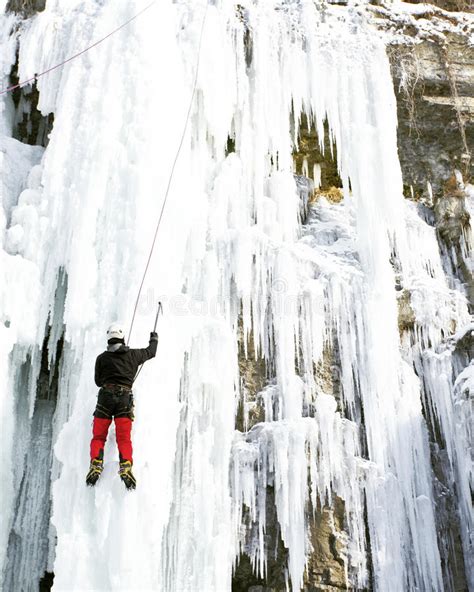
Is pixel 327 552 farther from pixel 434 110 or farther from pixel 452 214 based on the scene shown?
pixel 434 110

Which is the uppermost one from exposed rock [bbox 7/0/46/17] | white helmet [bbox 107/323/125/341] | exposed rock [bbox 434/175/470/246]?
exposed rock [bbox 7/0/46/17]

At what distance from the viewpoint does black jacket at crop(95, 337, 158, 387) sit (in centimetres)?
550

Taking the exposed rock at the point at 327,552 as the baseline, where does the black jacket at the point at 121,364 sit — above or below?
above

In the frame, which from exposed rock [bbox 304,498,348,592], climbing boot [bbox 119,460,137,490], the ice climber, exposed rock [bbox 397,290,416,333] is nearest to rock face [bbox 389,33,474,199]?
exposed rock [bbox 397,290,416,333]

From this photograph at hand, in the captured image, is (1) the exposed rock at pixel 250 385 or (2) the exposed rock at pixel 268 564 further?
(1) the exposed rock at pixel 250 385

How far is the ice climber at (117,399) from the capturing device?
17.2 feet

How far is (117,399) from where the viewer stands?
5.38 metres

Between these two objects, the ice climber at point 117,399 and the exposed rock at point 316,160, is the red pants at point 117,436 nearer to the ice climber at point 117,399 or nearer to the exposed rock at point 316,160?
the ice climber at point 117,399

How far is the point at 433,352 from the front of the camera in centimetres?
841

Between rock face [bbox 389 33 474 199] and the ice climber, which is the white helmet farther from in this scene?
rock face [bbox 389 33 474 199]

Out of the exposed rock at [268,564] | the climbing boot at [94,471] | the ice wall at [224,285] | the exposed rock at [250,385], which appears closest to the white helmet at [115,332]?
the ice wall at [224,285]

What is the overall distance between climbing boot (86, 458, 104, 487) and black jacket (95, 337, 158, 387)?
600mm

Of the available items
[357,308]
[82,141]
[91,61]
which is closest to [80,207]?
[82,141]

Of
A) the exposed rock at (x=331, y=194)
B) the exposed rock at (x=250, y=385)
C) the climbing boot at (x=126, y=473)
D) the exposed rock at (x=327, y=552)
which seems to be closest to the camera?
the climbing boot at (x=126, y=473)
